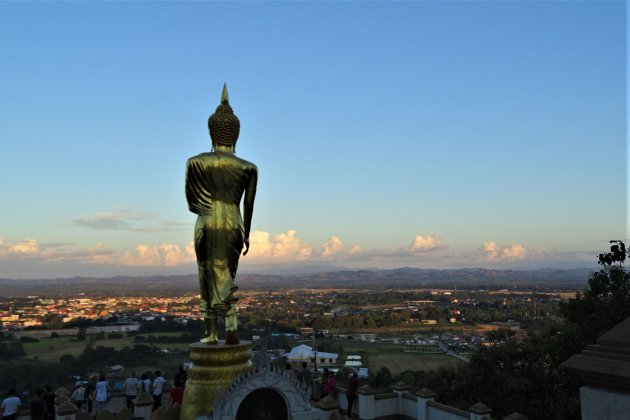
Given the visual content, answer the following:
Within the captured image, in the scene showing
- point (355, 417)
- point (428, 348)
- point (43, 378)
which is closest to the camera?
point (355, 417)

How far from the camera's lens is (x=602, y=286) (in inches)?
627

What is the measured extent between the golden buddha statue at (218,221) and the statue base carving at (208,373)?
62 cm

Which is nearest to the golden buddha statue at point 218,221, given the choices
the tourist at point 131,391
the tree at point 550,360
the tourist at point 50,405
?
the tourist at point 131,391

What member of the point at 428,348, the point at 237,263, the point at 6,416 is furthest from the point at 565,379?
the point at 428,348

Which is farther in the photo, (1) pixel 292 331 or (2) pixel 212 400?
(1) pixel 292 331

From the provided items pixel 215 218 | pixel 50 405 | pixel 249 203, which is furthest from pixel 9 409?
pixel 249 203

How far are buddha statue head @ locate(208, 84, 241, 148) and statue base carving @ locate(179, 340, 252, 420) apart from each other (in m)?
4.12

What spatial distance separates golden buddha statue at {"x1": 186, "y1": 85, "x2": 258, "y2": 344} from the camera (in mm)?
9805

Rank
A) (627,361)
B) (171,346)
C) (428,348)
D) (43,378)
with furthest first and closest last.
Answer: (428,348) → (171,346) → (43,378) → (627,361)

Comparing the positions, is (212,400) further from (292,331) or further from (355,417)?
(292,331)

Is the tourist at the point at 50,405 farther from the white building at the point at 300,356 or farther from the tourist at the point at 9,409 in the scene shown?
the white building at the point at 300,356

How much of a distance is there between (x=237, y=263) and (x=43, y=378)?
53.1ft

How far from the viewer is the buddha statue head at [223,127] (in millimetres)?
10273

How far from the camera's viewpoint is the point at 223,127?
10.3 m
